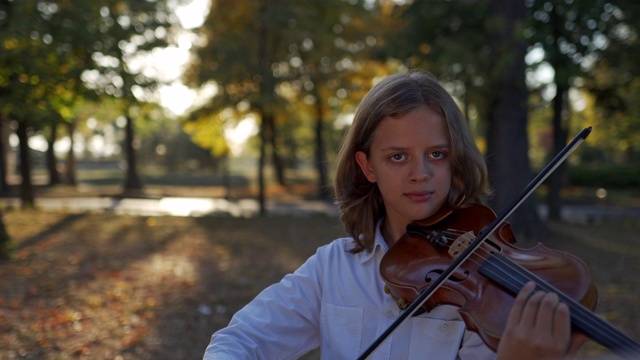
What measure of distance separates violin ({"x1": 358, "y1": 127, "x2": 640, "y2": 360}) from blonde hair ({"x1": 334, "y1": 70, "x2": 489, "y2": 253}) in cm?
11

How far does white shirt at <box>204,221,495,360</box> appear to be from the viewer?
1615mm

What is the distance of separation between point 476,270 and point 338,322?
0.42 metres

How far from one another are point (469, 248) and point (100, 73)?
9.29 metres

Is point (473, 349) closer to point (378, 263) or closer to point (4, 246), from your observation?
point (378, 263)

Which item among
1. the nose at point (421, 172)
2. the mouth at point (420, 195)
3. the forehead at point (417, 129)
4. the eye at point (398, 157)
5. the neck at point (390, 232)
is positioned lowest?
the neck at point (390, 232)

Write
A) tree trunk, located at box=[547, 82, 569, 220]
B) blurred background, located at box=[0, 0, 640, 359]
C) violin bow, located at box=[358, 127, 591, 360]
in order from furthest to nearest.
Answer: tree trunk, located at box=[547, 82, 569, 220] < blurred background, located at box=[0, 0, 640, 359] < violin bow, located at box=[358, 127, 591, 360]

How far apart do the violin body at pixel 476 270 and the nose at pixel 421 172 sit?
6.2 inches

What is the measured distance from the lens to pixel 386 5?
17.3 m

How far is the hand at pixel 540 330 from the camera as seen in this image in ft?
4.17

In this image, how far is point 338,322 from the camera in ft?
5.70

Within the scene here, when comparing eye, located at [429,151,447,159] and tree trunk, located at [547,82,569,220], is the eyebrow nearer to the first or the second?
eye, located at [429,151,447,159]

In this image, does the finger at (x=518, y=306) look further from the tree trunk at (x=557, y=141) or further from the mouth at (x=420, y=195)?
the tree trunk at (x=557, y=141)

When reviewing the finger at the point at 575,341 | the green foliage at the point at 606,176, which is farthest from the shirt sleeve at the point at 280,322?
the green foliage at the point at 606,176

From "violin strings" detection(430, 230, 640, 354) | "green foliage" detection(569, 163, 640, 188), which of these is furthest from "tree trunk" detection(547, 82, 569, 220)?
"green foliage" detection(569, 163, 640, 188)
